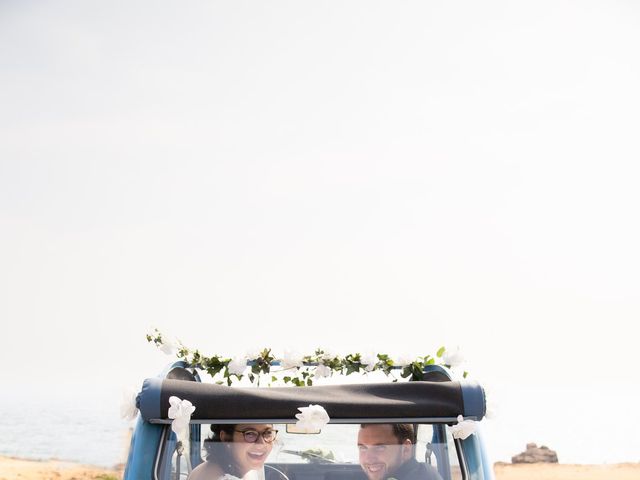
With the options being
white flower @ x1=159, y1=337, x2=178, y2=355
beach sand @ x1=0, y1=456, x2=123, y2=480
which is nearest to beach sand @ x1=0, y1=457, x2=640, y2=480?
beach sand @ x1=0, y1=456, x2=123, y2=480

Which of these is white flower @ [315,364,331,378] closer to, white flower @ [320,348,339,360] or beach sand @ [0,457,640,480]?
white flower @ [320,348,339,360]

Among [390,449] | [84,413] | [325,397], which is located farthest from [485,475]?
[84,413]

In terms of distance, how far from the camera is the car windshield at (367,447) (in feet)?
13.2

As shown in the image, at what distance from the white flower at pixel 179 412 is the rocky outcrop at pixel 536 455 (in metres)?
26.7

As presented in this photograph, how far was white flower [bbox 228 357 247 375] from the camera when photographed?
190 inches

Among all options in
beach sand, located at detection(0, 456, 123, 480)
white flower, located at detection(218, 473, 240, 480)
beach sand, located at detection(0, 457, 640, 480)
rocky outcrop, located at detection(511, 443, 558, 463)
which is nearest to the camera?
white flower, located at detection(218, 473, 240, 480)

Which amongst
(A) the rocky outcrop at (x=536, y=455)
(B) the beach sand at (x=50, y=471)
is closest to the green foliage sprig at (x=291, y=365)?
(B) the beach sand at (x=50, y=471)

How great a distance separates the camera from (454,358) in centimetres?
448

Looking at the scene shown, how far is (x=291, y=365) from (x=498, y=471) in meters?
24.0

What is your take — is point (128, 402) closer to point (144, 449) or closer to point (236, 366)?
point (144, 449)

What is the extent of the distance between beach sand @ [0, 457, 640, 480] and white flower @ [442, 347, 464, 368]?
21.1m

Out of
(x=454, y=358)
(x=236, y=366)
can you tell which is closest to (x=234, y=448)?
(x=236, y=366)

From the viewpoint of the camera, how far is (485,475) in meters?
3.94

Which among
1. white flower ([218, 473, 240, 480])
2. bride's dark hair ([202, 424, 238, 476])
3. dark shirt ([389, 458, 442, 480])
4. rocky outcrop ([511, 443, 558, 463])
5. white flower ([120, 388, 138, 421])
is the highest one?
rocky outcrop ([511, 443, 558, 463])
